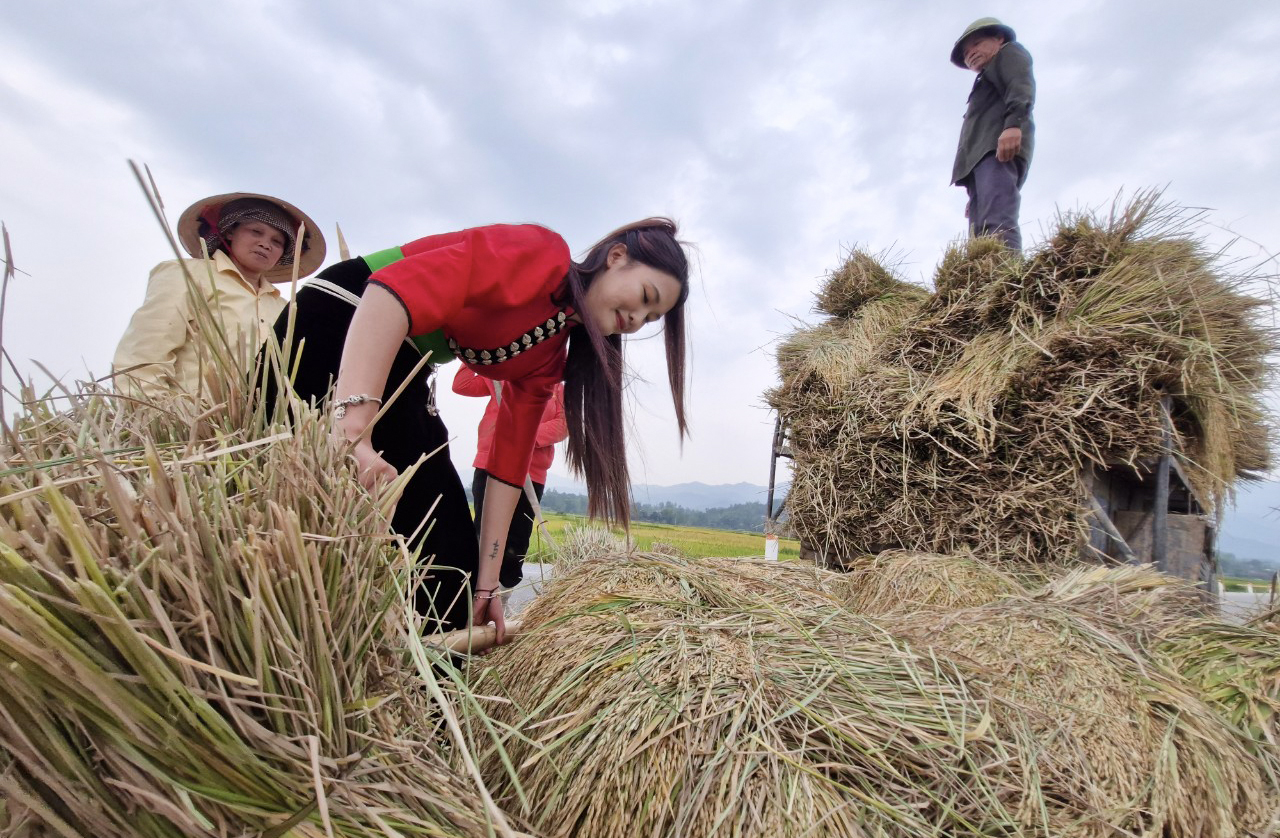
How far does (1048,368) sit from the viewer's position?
7.80 feet

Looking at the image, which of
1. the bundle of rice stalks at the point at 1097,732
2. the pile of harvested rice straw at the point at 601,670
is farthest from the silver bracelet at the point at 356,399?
the bundle of rice stalks at the point at 1097,732

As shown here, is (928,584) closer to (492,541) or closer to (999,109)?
(492,541)

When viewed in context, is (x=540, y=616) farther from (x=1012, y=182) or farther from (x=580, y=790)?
(x=1012, y=182)

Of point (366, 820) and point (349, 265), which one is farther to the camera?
point (349, 265)

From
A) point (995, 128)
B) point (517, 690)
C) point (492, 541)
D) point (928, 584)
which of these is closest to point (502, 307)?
point (492, 541)

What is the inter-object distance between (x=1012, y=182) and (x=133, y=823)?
425cm

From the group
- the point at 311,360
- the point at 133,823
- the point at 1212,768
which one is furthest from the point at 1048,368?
the point at 133,823

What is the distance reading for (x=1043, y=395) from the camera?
240 cm

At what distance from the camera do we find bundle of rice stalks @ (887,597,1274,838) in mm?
1082

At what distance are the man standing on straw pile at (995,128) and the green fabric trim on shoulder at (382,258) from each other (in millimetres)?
3024

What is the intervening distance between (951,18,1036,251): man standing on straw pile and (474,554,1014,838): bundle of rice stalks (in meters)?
2.92

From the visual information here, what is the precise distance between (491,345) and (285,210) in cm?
142

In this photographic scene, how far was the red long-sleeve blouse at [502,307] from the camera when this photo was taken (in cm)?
131

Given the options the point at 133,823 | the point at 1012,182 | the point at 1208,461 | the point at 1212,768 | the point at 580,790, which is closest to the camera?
the point at 133,823
